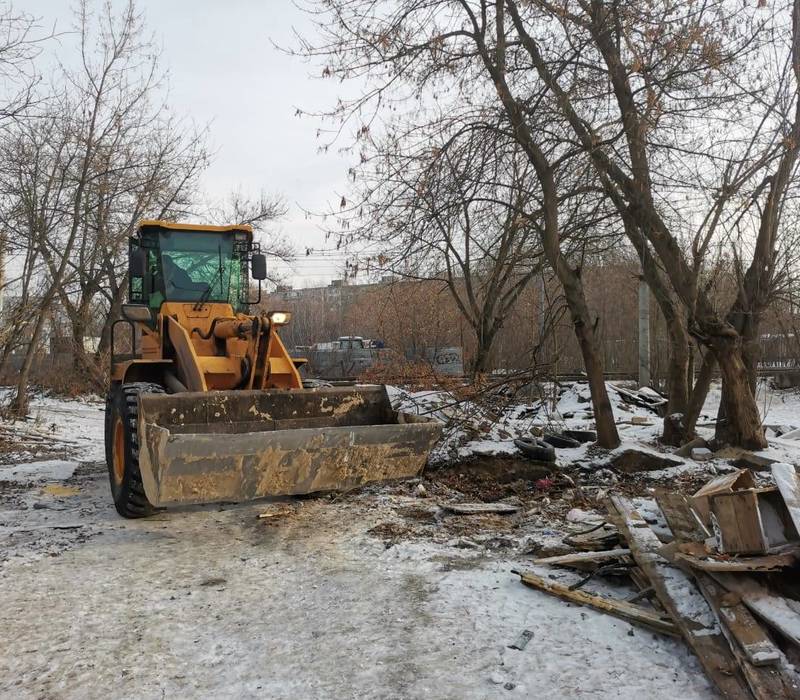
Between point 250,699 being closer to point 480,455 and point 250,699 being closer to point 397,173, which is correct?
point 480,455

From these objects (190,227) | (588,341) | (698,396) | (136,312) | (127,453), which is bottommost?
(127,453)

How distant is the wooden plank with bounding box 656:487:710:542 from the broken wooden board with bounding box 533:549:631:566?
434 mm

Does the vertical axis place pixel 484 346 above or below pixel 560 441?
above

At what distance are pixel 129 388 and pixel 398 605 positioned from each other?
3.60 meters

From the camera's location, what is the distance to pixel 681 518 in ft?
16.0

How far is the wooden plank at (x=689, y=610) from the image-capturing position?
10.0 feet

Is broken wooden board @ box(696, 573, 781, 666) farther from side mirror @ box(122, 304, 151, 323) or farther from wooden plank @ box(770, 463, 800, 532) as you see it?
side mirror @ box(122, 304, 151, 323)

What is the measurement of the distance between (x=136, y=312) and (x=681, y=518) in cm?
560

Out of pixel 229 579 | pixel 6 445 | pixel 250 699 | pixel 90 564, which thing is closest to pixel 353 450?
pixel 229 579

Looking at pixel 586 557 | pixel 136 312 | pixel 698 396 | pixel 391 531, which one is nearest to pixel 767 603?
pixel 586 557

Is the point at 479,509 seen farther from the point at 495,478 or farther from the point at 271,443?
the point at 271,443

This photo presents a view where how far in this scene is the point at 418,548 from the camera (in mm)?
5176

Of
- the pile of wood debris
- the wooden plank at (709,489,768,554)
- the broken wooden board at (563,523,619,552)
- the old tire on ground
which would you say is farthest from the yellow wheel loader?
the old tire on ground

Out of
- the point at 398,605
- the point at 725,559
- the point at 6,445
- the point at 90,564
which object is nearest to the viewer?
the point at 725,559
